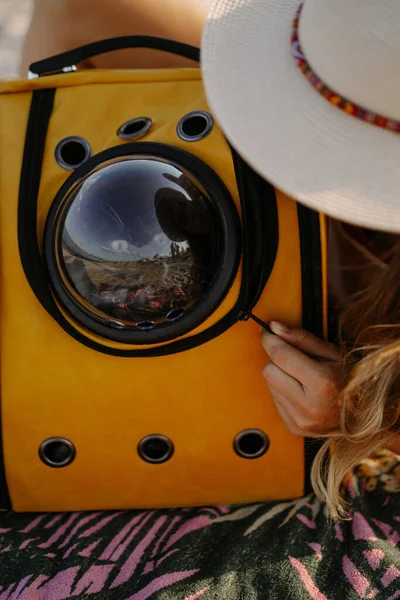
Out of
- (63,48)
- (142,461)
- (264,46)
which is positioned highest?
(63,48)

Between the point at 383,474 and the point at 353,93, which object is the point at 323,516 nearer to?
the point at 383,474

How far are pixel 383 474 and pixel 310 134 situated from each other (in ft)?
1.77

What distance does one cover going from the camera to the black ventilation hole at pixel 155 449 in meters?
0.87

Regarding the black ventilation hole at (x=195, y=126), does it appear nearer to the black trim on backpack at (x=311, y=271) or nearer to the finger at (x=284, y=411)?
the black trim on backpack at (x=311, y=271)

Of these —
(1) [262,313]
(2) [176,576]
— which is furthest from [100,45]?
(2) [176,576]

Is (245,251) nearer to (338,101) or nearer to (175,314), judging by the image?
(175,314)

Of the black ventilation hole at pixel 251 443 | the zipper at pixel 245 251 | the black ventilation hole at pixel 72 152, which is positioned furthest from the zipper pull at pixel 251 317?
the black ventilation hole at pixel 72 152

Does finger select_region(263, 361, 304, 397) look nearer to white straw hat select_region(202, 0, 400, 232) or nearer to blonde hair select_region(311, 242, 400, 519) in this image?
blonde hair select_region(311, 242, 400, 519)

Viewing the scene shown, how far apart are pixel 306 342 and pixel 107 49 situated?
425 millimetres

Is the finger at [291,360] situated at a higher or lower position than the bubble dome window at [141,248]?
lower

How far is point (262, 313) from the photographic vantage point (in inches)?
32.4

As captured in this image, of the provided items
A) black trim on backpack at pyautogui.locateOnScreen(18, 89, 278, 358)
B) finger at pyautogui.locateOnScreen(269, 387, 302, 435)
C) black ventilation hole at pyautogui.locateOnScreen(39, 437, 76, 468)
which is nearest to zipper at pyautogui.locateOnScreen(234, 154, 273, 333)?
black trim on backpack at pyautogui.locateOnScreen(18, 89, 278, 358)

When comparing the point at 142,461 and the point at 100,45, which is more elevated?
the point at 100,45

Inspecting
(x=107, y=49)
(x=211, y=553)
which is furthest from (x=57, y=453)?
(x=107, y=49)
